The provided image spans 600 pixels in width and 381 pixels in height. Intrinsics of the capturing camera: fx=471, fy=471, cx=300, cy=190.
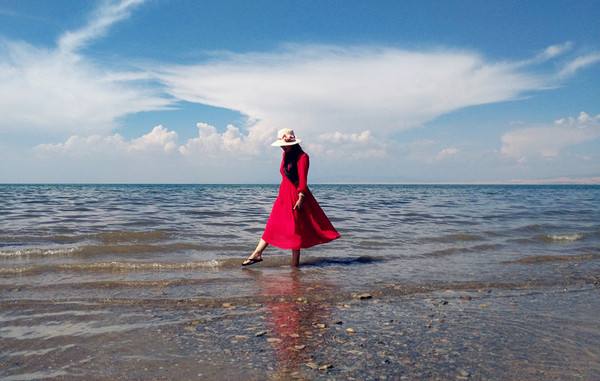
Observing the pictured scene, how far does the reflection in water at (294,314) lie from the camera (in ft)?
13.5

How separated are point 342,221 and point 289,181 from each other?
9454 mm

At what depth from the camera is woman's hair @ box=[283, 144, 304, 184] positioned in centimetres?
843

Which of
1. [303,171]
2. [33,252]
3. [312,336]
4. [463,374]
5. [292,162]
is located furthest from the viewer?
[33,252]

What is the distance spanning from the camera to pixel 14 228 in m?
13.1

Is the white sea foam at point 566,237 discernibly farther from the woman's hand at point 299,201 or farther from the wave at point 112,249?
the wave at point 112,249

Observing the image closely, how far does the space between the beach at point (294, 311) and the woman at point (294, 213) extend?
506mm

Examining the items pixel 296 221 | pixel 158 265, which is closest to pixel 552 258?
pixel 296 221

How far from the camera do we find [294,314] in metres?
5.39

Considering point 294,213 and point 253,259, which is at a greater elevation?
point 294,213

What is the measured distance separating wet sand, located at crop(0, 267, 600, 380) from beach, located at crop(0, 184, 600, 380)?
0.06 feet

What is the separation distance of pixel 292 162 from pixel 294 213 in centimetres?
93

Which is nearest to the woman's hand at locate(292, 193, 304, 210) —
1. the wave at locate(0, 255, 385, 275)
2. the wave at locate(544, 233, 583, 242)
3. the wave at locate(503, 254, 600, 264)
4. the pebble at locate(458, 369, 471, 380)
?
the wave at locate(0, 255, 385, 275)

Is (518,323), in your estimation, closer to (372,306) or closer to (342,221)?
(372,306)

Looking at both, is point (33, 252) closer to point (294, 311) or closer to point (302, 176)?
point (302, 176)
